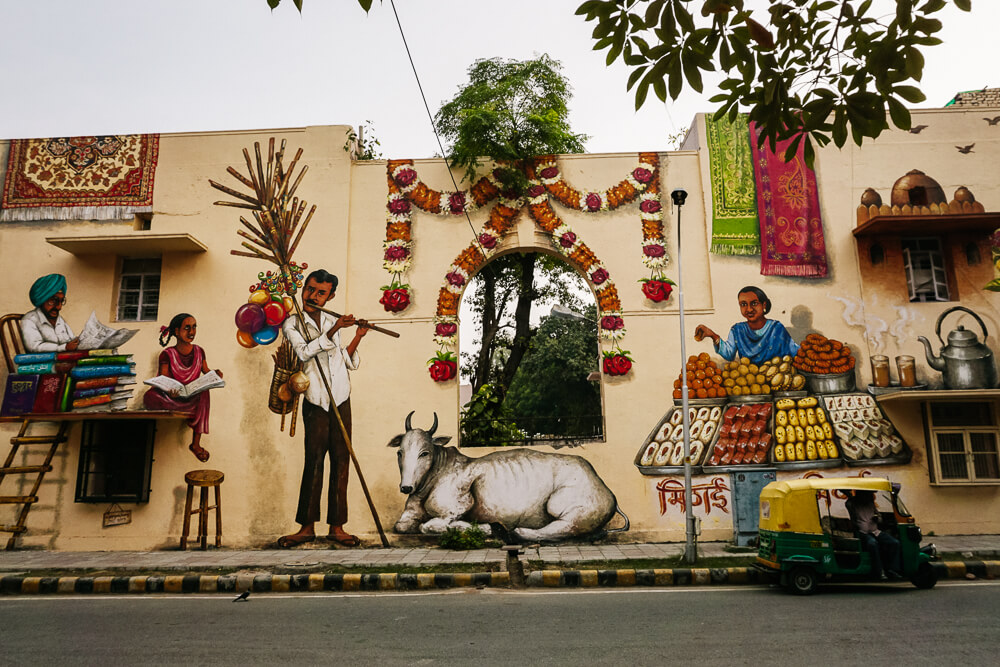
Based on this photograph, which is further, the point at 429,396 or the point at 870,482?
the point at 429,396

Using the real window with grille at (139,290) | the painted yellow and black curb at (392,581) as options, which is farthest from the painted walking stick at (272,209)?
the painted yellow and black curb at (392,581)

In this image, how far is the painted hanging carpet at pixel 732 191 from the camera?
11828mm

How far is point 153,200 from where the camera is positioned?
12.5 meters

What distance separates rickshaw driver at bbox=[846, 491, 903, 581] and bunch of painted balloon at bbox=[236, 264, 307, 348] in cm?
949

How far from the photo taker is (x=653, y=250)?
11.8 meters

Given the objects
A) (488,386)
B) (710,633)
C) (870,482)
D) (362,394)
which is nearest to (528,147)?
(488,386)

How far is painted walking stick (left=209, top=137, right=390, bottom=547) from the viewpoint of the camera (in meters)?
12.2

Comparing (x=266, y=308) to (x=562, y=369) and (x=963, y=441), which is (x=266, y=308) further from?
(x=562, y=369)

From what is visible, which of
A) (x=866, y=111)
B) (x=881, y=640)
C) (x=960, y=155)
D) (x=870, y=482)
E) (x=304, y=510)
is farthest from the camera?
(x=960, y=155)

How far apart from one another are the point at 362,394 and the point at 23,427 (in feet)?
19.5

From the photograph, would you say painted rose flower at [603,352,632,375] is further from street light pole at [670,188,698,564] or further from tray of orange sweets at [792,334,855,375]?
tray of orange sweets at [792,334,855,375]

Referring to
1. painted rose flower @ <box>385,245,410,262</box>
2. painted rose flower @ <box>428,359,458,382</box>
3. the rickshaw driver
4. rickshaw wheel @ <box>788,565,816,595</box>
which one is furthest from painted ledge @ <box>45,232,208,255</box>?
the rickshaw driver

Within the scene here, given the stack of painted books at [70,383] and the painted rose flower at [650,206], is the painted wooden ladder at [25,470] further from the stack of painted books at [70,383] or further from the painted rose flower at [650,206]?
the painted rose flower at [650,206]

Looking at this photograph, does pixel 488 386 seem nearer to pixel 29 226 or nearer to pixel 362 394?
pixel 362 394
